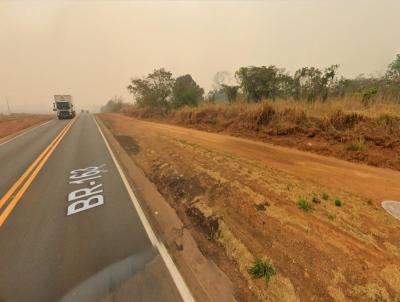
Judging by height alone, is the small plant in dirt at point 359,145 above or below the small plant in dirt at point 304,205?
above

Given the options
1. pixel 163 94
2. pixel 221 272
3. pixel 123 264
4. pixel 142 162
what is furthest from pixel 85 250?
pixel 163 94

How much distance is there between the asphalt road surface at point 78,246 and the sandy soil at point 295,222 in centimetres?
93

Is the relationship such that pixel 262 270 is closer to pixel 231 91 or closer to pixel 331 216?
pixel 331 216

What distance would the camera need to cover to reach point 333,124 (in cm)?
900

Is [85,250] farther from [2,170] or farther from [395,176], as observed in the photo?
[395,176]

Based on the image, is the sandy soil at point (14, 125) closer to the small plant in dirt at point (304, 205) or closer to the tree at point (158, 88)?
the tree at point (158, 88)

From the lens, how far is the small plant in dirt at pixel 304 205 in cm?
420

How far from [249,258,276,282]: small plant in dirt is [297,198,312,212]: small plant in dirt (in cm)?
178

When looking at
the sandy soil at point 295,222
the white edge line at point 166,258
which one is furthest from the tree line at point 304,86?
the white edge line at point 166,258

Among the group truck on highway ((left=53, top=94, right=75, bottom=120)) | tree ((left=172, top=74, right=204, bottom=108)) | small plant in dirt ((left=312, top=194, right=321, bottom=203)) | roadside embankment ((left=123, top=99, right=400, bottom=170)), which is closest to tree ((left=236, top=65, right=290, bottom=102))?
roadside embankment ((left=123, top=99, right=400, bottom=170))

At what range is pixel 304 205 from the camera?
14.0ft

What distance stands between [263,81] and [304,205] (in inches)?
616

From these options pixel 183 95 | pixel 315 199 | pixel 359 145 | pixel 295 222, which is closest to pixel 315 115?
pixel 359 145

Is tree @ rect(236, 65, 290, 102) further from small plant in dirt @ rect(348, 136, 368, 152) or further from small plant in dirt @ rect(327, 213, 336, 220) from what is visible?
small plant in dirt @ rect(327, 213, 336, 220)
